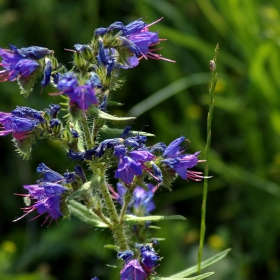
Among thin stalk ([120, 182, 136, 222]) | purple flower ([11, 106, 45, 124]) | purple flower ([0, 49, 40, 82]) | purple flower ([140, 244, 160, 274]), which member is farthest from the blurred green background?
purple flower ([0, 49, 40, 82])

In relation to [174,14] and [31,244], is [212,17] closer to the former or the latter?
[174,14]

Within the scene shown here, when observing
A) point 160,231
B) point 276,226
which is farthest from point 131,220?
point 276,226

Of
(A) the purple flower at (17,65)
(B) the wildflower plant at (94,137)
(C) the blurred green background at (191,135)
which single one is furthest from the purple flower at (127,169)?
(C) the blurred green background at (191,135)

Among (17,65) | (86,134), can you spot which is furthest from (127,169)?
(17,65)

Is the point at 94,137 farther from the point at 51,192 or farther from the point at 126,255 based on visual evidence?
the point at 126,255

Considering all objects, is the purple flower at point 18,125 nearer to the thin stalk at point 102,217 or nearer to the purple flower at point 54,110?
the purple flower at point 54,110

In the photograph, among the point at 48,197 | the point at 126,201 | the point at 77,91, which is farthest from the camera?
the point at 126,201

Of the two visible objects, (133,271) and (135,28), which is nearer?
(133,271)
